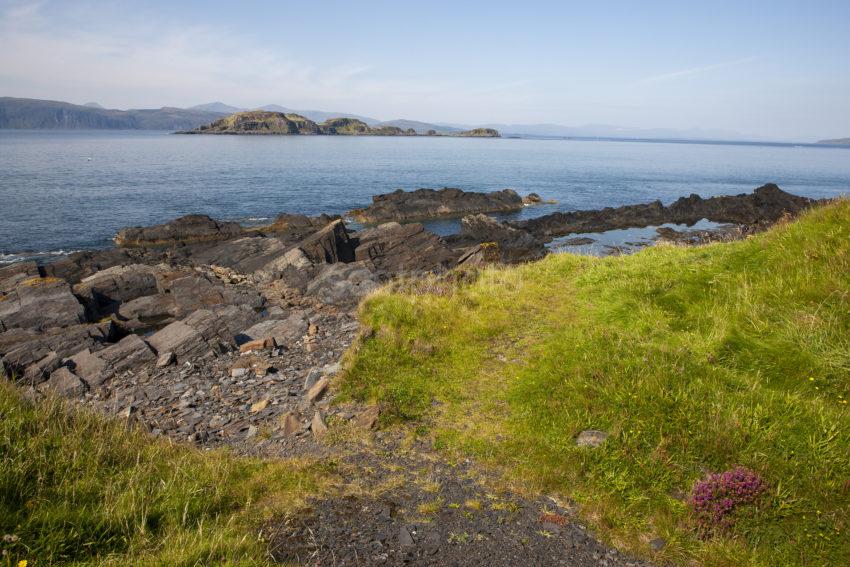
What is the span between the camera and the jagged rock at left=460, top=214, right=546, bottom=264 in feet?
121

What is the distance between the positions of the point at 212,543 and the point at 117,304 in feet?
80.1

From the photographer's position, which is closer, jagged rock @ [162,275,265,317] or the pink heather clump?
the pink heather clump

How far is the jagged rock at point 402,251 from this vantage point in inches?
1228

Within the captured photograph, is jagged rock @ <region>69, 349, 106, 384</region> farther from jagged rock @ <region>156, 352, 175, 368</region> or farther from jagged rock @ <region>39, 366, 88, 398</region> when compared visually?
jagged rock @ <region>156, 352, 175, 368</region>

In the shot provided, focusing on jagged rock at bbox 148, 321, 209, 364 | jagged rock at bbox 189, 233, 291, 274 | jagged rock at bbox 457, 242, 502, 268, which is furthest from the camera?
Answer: jagged rock at bbox 189, 233, 291, 274

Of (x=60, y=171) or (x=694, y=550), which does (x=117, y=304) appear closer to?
(x=694, y=550)

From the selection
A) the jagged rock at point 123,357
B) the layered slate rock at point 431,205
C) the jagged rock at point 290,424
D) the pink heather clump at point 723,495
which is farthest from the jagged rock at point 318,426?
the layered slate rock at point 431,205

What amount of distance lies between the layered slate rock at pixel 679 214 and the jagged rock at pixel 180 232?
1070 inches

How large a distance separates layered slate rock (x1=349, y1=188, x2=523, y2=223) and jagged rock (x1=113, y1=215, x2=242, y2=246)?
49.3 ft

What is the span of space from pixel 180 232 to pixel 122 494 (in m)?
40.2

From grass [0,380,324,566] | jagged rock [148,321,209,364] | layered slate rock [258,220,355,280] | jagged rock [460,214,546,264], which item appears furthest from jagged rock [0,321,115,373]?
jagged rock [460,214,546,264]

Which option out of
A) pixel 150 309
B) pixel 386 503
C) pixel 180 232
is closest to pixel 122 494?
pixel 386 503

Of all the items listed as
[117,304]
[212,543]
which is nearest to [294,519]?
[212,543]

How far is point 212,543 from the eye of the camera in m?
4.72
